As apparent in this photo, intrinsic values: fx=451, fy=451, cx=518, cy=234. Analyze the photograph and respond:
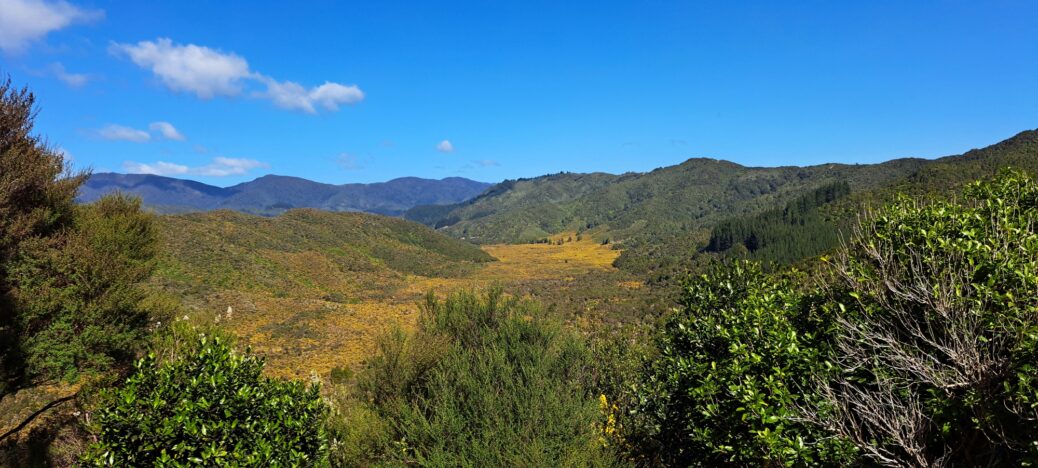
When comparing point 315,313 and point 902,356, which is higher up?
point 902,356

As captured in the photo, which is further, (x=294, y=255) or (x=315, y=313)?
(x=294, y=255)

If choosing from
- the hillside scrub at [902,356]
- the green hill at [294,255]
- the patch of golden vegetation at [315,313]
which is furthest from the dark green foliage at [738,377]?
the green hill at [294,255]

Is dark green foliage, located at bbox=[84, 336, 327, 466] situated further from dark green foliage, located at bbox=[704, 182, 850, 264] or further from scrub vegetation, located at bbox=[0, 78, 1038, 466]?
dark green foliage, located at bbox=[704, 182, 850, 264]

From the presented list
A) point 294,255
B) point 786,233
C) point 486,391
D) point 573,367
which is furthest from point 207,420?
point 786,233

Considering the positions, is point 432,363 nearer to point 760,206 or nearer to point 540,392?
point 540,392

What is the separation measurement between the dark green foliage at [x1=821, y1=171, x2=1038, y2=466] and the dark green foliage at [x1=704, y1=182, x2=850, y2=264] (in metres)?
69.6

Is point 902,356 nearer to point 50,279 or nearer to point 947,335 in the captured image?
point 947,335

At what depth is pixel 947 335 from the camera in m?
6.00

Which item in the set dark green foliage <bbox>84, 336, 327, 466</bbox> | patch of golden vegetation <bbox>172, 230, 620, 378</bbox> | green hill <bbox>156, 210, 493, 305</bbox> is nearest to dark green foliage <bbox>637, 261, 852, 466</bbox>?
dark green foliage <bbox>84, 336, 327, 466</bbox>

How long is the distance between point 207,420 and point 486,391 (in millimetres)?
5585

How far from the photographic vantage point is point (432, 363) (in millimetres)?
14203

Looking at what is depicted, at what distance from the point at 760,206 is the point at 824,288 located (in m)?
197

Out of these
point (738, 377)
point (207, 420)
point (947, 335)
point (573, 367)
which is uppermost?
point (947, 335)

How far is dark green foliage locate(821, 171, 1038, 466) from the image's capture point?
17.1ft
